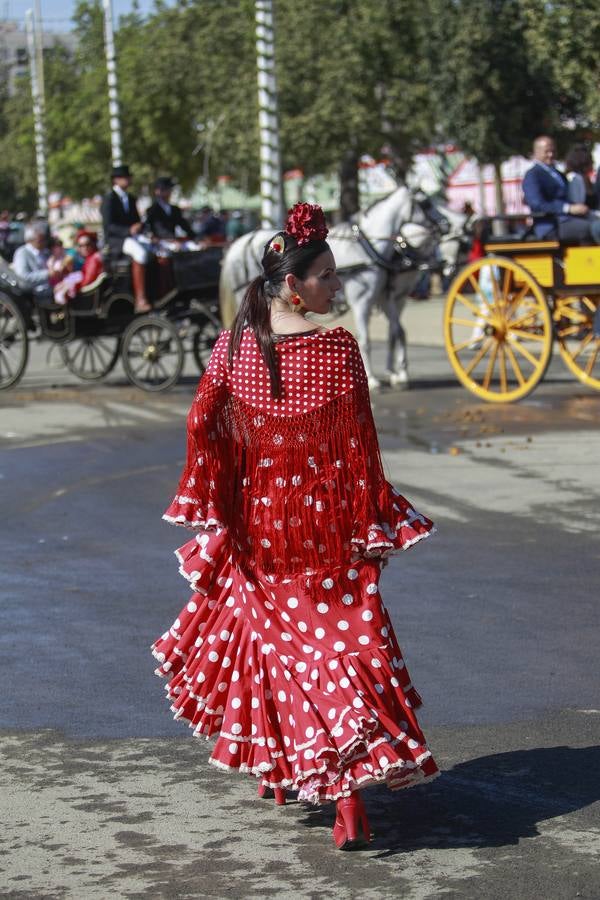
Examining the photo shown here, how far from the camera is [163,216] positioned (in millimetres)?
17875

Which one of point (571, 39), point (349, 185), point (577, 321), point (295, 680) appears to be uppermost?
point (571, 39)

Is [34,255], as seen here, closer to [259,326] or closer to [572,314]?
[572,314]

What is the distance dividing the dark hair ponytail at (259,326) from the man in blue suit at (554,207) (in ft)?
33.6

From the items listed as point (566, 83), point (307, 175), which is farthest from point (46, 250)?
point (307, 175)

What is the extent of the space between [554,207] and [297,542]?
415 inches

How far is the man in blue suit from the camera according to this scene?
14758 mm

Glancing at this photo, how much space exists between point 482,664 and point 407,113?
35893 millimetres

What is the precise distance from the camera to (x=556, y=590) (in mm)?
7906

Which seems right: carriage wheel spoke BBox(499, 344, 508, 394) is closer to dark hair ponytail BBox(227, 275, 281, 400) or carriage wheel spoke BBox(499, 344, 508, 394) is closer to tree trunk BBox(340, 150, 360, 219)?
dark hair ponytail BBox(227, 275, 281, 400)

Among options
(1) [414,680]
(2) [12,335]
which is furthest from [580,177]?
(1) [414,680]

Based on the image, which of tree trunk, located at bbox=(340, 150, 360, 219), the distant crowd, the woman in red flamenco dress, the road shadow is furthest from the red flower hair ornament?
tree trunk, located at bbox=(340, 150, 360, 219)

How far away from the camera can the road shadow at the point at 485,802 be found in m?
4.71

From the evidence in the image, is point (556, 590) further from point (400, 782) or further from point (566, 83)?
point (566, 83)

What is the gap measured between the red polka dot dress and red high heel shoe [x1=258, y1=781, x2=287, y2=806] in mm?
194
